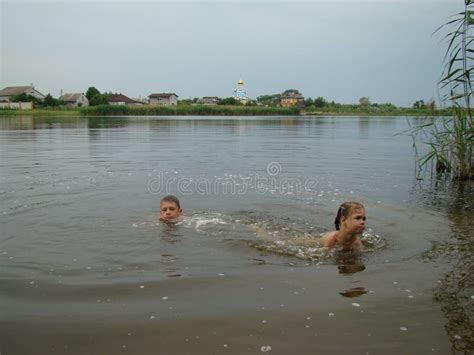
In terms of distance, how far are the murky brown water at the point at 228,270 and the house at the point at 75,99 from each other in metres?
111

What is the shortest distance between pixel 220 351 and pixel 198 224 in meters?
4.53

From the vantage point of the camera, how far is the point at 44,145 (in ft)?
67.7

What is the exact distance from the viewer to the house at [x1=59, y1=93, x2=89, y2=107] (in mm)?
114875

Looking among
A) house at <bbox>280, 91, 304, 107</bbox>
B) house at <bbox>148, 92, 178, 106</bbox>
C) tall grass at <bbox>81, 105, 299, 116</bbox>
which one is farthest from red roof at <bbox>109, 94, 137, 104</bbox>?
tall grass at <bbox>81, 105, 299, 116</bbox>

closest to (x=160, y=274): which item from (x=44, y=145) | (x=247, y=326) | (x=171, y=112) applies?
(x=247, y=326)

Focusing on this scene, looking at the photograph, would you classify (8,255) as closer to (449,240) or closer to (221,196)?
(221,196)

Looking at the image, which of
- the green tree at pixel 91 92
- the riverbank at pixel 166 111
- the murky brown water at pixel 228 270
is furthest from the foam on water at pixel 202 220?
the green tree at pixel 91 92

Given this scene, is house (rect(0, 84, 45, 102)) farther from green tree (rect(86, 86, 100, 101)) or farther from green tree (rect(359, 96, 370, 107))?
green tree (rect(359, 96, 370, 107))

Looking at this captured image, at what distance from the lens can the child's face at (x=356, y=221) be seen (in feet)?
20.9

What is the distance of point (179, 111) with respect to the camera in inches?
3130

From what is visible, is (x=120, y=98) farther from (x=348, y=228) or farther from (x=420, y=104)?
(x=348, y=228)

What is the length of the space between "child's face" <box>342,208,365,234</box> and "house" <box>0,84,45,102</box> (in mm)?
112369

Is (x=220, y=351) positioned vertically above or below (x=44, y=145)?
below

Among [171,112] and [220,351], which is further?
[171,112]
